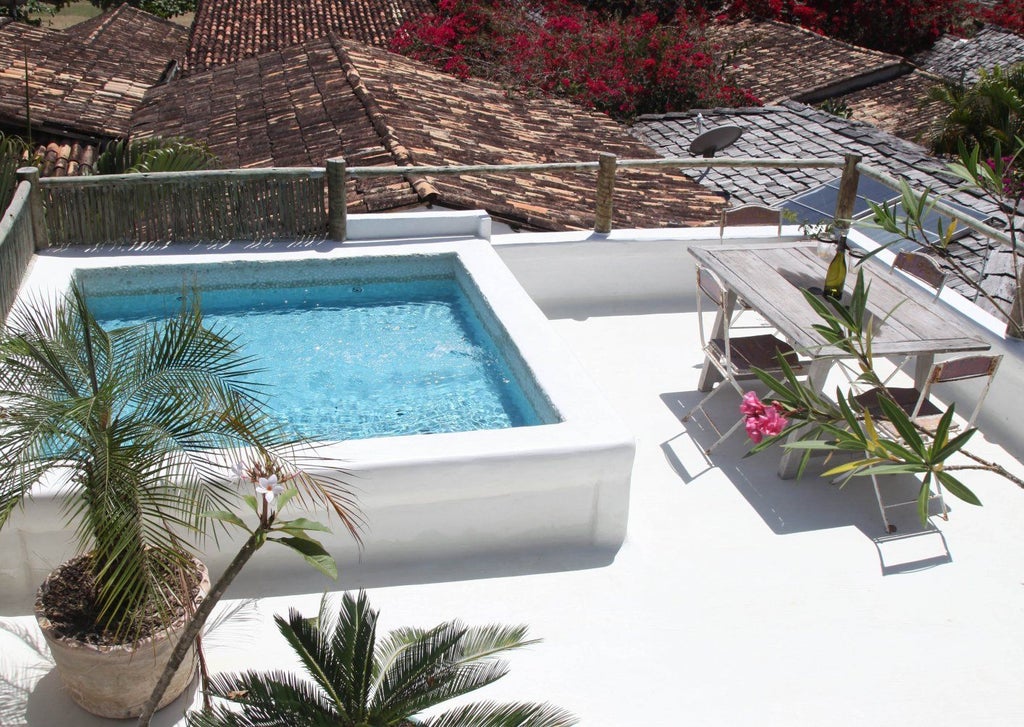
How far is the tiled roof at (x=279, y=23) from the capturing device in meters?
20.2

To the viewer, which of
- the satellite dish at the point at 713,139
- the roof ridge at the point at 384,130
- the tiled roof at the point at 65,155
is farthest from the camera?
the satellite dish at the point at 713,139

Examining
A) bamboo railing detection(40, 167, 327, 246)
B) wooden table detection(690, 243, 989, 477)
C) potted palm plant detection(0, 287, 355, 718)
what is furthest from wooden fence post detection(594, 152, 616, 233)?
potted palm plant detection(0, 287, 355, 718)

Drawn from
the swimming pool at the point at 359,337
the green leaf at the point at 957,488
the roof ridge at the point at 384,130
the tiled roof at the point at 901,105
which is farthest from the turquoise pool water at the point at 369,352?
the tiled roof at the point at 901,105

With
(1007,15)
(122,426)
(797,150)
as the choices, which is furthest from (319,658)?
(1007,15)

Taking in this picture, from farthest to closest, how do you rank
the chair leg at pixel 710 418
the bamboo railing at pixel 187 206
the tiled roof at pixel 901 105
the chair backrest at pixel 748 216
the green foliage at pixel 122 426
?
1. the tiled roof at pixel 901 105
2. the chair backrest at pixel 748 216
3. the bamboo railing at pixel 187 206
4. the chair leg at pixel 710 418
5. the green foliage at pixel 122 426

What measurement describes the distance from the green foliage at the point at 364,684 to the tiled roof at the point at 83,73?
35.2 ft

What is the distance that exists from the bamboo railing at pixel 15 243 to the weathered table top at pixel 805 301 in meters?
4.73

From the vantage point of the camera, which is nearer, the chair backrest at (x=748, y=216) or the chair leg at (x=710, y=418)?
the chair leg at (x=710, y=418)

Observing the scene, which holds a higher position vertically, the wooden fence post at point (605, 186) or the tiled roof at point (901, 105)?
the wooden fence post at point (605, 186)

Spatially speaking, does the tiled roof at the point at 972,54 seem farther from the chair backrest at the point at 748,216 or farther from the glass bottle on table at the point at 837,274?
the glass bottle on table at the point at 837,274

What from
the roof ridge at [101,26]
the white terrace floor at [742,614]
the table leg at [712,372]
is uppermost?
the table leg at [712,372]

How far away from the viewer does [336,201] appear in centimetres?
815

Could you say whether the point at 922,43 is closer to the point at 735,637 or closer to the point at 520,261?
the point at 520,261

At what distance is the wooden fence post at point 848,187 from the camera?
837 centimetres
